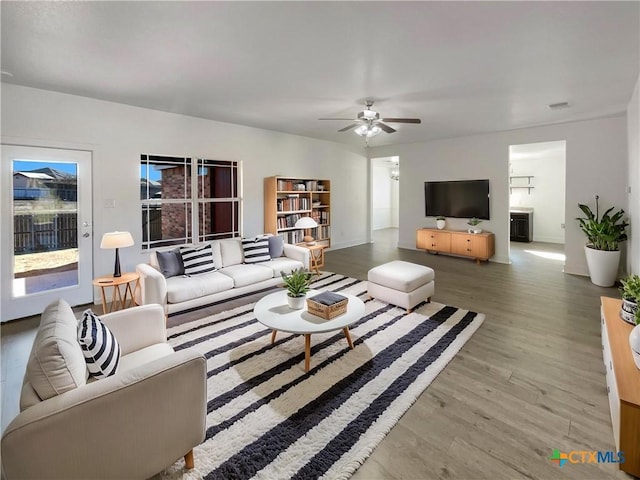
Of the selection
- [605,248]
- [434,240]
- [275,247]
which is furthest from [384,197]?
[275,247]

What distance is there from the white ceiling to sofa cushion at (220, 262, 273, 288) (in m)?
2.19

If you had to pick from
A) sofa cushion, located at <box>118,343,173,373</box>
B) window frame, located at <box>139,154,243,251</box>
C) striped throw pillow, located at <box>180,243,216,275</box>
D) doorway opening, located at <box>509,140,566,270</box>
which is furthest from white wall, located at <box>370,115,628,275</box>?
sofa cushion, located at <box>118,343,173,373</box>

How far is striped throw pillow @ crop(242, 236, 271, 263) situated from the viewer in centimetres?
445

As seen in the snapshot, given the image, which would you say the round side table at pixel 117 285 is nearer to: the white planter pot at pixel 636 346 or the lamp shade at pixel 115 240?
the lamp shade at pixel 115 240

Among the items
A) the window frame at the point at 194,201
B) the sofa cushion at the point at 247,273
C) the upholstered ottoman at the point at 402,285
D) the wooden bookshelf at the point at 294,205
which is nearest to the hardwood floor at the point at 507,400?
the upholstered ottoman at the point at 402,285

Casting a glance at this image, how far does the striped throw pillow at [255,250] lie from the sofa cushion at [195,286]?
644mm

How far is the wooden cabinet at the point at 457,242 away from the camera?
611cm

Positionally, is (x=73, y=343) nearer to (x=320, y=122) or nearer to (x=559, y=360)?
(x=559, y=360)

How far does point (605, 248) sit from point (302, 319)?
4935 millimetres

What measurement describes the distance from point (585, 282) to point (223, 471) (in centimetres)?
562

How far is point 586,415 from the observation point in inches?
76.5

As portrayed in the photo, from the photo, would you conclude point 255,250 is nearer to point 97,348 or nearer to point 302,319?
point 302,319

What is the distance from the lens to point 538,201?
868 centimetres

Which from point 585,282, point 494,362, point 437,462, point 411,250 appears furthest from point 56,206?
point 585,282
